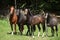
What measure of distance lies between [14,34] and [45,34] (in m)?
1.78

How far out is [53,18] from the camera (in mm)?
16031

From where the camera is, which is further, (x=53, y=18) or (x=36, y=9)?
(x=36, y=9)

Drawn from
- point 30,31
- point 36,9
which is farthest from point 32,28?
point 36,9

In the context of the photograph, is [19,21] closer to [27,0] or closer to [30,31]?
[30,31]

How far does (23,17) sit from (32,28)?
2.58 ft

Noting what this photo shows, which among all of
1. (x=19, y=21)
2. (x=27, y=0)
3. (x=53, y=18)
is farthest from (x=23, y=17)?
(x=27, y=0)

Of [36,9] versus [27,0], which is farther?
[27,0]

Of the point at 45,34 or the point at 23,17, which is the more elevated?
the point at 23,17

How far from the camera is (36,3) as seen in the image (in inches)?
1169

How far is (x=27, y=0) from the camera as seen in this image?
31.3 m

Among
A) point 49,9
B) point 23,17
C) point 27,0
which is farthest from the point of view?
point 27,0

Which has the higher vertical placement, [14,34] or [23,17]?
[23,17]

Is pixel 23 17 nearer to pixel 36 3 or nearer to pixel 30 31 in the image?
pixel 30 31

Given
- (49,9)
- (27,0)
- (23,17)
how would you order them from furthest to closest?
1. (27,0)
2. (49,9)
3. (23,17)
